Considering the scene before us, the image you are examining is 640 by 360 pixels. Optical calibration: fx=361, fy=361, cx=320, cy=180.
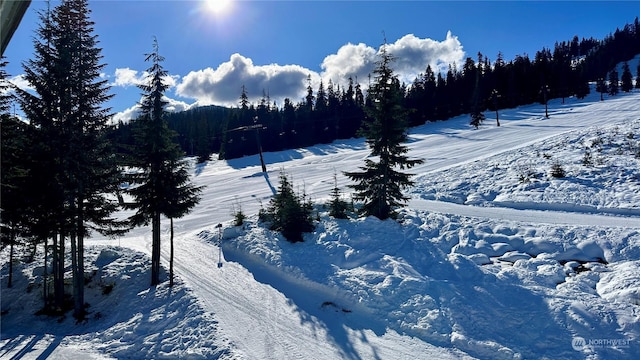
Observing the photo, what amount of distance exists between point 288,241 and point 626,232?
1511cm

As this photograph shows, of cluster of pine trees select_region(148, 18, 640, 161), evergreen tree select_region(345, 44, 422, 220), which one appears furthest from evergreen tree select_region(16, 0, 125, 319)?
cluster of pine trees select_region(148, 18, 640, 161)

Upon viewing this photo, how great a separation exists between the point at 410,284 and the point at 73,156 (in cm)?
1555

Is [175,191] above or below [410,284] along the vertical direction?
above

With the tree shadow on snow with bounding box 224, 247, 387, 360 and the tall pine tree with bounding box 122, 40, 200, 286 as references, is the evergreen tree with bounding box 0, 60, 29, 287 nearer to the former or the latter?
the tall pine tree with bounding box 122, 40, 200, 286

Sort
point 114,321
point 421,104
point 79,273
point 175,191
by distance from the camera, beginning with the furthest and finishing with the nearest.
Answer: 1. point 421,104
2. point 175,191
3. point 79,273
4. point 114,321

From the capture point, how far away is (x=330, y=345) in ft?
39.0

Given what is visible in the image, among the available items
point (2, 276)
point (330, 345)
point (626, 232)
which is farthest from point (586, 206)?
point (2, 276)

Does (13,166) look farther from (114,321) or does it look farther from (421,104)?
(421,104)

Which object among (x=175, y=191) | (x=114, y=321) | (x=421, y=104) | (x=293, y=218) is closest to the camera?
(x=114, y=321)

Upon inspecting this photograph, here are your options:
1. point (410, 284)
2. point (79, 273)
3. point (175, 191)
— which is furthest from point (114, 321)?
point (410, 284)

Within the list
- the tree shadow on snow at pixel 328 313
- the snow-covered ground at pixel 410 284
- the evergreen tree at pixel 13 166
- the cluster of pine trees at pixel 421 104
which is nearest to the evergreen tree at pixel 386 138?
the snow-covered ground at pixel 410 284

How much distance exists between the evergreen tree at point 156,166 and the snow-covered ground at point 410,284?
3.30 meters

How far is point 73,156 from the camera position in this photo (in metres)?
16.1

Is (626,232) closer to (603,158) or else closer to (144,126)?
(603,158)
